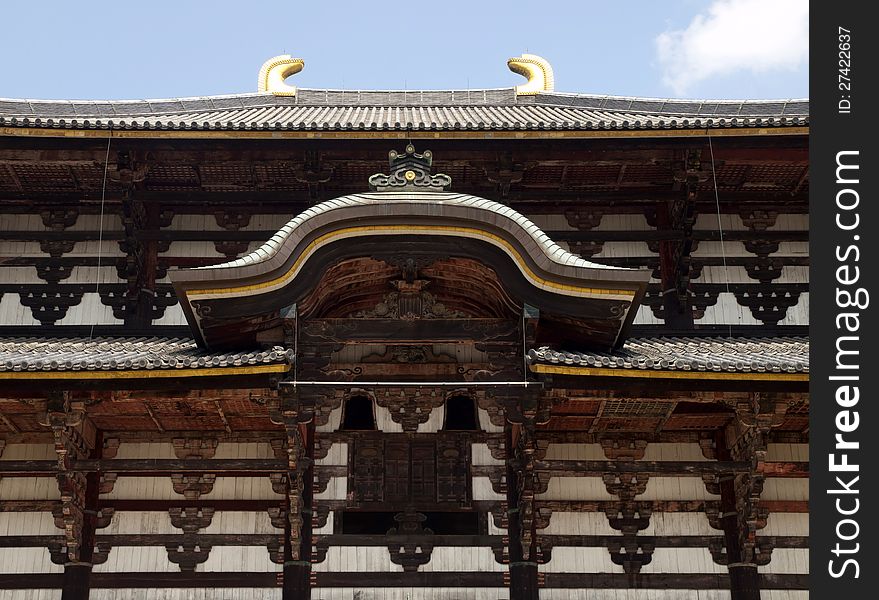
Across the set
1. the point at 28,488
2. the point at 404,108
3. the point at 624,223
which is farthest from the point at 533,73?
the point at 28,488

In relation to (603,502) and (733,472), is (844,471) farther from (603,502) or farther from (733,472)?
(603,502)

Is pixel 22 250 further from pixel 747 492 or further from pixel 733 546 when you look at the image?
pixel 733 546

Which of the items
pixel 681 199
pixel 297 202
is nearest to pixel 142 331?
pixel 297 202

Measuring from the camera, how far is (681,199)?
14273 mm

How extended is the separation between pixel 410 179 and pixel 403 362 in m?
2.36

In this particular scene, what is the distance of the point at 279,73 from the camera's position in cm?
2228

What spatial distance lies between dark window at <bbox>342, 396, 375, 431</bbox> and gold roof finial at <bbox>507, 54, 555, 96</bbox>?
11.0 meters

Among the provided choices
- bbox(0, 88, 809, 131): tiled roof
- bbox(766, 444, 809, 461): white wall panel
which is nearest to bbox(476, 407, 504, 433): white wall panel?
bbox(766, 444, 809, 461): white wall panel

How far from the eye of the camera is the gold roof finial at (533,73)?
21.7 m

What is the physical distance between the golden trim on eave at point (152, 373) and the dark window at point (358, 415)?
2.12m

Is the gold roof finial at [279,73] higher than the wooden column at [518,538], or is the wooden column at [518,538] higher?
the gold roof finial at [279,73]

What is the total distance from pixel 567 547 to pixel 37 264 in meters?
8.91

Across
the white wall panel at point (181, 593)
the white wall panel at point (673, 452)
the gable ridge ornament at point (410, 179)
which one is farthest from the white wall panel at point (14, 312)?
the white wall panel at point (673, 452)

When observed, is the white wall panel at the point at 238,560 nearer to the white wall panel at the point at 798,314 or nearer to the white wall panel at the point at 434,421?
the white wall panel at the point at 434,421
